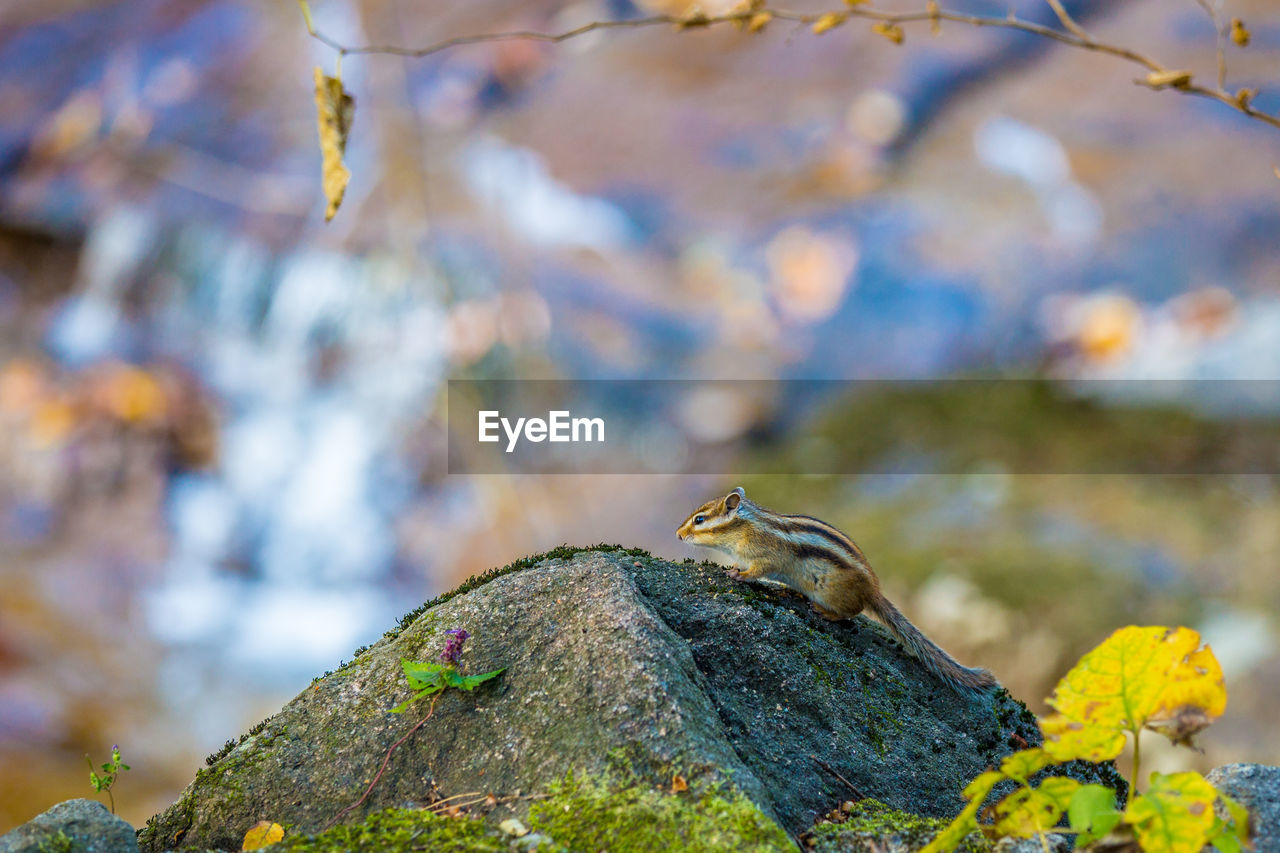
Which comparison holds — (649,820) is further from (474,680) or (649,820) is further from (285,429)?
(285,429)

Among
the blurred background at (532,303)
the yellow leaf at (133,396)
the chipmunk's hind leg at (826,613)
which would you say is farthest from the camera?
the yellow leaf at (133,396)

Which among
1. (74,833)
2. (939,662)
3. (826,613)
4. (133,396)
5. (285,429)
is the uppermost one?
(133,396)

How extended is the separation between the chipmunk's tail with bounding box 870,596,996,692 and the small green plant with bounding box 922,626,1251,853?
2.18 ft

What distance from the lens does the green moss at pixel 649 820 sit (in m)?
1.38

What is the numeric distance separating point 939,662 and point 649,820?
42.5 inches

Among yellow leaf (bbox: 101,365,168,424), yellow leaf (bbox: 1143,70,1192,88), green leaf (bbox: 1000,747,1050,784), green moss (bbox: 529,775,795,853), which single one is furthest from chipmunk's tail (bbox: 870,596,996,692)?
yellow leaf (bbox: 101,365,168,424)

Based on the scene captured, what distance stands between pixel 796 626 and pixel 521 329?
4.25m

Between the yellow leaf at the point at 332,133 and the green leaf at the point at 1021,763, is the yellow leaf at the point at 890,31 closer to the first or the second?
the yellow leaf at the point at 332,133

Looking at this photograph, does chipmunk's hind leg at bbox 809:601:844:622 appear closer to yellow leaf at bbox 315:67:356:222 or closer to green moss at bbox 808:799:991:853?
green moss at bbox 808:799:991:853

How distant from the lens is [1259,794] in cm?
165

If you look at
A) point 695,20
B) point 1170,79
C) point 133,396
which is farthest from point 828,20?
point 133,396

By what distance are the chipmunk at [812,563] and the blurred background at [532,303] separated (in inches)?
80.5

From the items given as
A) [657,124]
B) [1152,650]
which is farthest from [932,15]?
[657,124]

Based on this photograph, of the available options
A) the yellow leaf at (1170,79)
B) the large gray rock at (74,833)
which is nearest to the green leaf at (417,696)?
the large gray rock at (74,833)
